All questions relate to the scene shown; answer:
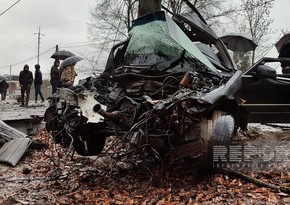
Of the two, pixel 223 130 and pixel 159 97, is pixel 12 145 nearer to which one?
pixel 159 97

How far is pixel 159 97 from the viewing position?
4387 mm

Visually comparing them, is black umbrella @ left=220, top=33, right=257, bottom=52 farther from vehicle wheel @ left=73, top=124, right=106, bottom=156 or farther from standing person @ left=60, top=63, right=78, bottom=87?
vehicle wheel @ left=73, top=124, right=106, bottom=156

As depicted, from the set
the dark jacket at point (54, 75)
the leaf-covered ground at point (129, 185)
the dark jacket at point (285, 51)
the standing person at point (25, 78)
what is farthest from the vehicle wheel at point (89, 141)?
the standing person at point (25, 78)

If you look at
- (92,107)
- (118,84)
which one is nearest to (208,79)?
(118,84)

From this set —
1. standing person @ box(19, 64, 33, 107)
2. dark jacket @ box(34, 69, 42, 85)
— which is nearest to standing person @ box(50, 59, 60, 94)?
standing person @ box(19, 64, 33, 107)

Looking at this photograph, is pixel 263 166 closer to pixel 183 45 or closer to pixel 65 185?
pixel 183 45

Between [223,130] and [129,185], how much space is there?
1287mm

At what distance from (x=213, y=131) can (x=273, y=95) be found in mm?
3038

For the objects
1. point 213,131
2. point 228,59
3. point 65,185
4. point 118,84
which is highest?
point 228,59

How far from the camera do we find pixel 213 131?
401 cm

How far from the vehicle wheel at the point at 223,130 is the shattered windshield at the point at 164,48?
904 millimetres

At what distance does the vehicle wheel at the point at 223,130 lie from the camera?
3994 millimetres

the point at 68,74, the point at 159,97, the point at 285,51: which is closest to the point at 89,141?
the point at 159,97

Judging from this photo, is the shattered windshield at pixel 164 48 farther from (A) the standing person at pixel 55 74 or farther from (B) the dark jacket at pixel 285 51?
(A) the standing person at pixel 55 74
